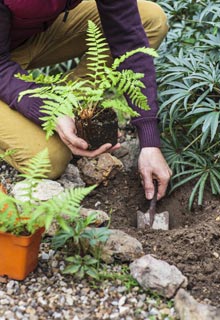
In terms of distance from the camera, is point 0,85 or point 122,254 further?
point 0,85

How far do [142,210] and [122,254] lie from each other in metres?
0.61

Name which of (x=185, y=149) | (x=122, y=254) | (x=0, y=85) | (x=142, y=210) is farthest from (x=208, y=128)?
(x=0, y=85)

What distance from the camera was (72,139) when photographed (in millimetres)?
2605

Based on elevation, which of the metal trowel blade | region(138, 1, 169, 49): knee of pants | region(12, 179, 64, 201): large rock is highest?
region(138, 1, 169, 49): knee of pants

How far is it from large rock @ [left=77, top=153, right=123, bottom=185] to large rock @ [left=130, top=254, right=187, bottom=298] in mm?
733

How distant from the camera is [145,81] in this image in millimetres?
2822

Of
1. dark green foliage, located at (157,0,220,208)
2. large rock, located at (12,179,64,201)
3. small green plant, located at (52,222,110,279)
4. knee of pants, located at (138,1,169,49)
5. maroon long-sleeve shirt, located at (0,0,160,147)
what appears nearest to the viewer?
small green plant, located at (52,222,110,279)

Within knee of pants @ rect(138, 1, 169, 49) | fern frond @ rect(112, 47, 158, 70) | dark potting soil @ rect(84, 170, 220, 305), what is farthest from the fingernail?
knee of pants @ rect(138, 1, 169, 49)

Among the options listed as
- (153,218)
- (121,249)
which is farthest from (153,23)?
(121,249)

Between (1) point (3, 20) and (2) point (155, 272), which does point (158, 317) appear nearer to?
(2) point (155, 272)

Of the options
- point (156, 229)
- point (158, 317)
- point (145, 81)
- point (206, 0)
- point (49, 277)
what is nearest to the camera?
point (158, 317)

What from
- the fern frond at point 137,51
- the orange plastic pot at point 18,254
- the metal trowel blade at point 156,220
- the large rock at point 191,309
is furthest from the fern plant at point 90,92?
the large rock at point 191,309

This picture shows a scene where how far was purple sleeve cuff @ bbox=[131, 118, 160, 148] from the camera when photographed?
2781mm

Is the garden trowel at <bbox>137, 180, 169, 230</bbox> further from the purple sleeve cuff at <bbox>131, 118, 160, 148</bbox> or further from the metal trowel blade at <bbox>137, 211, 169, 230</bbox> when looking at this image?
the purple sleeve cuff at <bbox>131, 118, 160, 148</bbox>
